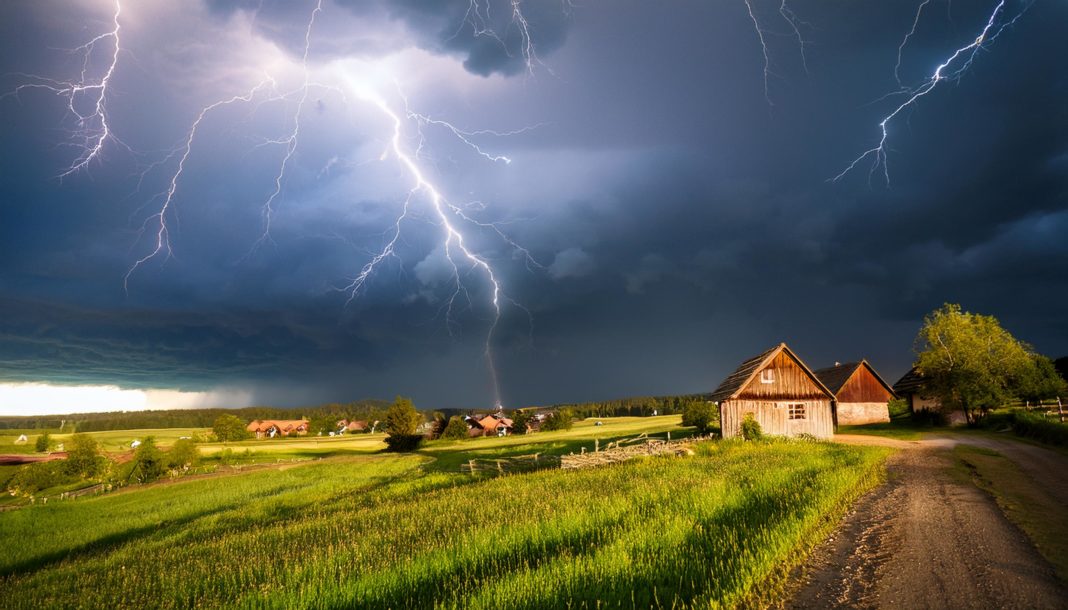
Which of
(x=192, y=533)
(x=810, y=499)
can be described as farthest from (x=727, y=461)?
(x=192, y=533)

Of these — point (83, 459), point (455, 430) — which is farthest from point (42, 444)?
point (455, 430)

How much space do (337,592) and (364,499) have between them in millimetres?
14029

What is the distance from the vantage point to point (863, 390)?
169 feet

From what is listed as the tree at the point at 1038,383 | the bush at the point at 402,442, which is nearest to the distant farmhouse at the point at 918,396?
the tree at the point at 1038,383

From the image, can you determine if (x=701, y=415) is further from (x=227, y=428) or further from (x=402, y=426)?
(x=227, y=428)

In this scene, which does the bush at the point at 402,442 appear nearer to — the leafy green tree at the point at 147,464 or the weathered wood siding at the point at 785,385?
the leafy green tree at the point at 147,464

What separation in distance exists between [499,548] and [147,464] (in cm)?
4318

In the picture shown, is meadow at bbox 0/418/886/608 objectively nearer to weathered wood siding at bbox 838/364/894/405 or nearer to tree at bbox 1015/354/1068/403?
tree at bbox 1015/354/1068/403

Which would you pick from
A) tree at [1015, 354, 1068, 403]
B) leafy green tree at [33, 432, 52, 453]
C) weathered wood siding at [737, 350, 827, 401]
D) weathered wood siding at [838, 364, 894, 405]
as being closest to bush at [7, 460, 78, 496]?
leafy green tree at [33, 432, 52, 453]

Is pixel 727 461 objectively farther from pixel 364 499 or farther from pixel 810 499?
pixel 364 499

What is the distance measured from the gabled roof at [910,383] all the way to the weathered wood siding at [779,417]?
16258mm

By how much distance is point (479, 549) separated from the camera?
833cm

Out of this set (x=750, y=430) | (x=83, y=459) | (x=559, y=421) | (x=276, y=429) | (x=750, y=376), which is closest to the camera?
(x=750, y=430)

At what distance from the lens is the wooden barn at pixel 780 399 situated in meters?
33.6
